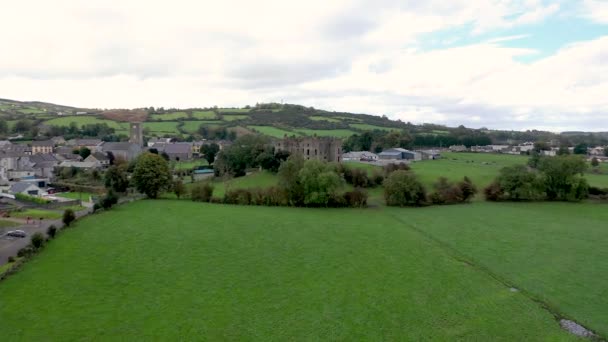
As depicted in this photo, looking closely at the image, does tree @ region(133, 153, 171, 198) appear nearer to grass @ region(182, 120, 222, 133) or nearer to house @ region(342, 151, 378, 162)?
house @ region(342, 151, 378, 162)

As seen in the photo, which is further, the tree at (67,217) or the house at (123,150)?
the house at (123,150)

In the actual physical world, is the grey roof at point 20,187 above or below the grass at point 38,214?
above

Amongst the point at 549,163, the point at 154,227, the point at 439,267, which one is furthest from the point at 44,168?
the point at 549,163

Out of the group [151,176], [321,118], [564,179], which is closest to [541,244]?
[564,179]

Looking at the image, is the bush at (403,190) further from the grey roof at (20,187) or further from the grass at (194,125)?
the grass at (194,125)

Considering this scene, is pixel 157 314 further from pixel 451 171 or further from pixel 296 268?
pixel 451 171

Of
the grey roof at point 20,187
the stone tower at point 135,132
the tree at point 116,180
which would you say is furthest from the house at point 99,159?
the tree at point 116,180

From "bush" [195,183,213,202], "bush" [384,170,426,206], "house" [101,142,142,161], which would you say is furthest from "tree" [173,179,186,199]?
"house" [101,142,142,161]

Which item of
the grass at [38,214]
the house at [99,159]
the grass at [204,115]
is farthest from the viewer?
the grass at [204,115]
